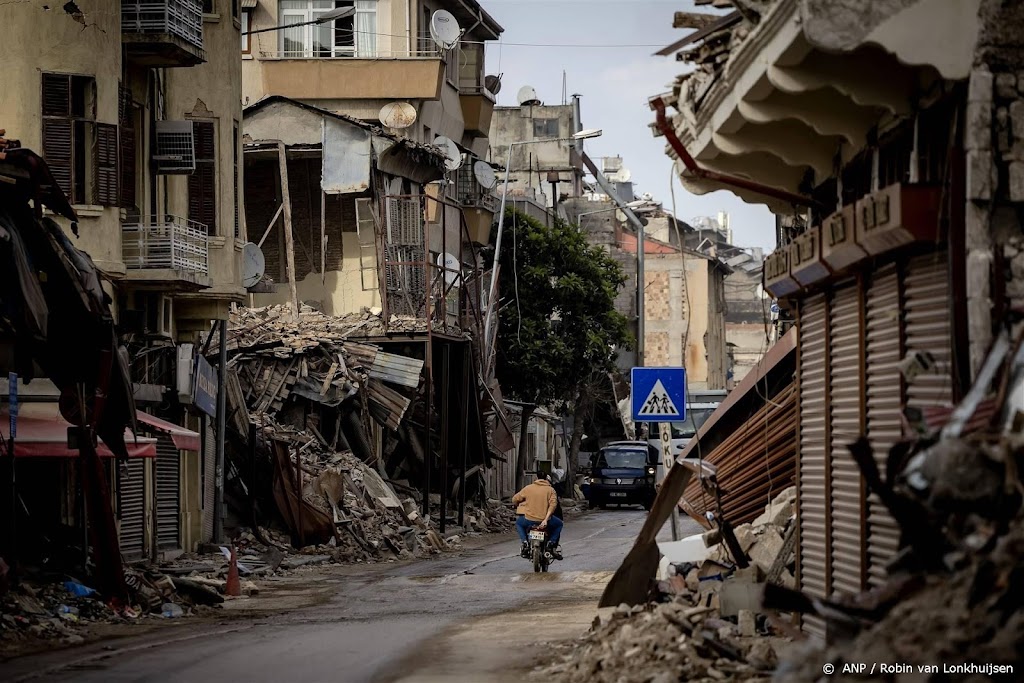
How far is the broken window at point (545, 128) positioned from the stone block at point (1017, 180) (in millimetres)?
74219

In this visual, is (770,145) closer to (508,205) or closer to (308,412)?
(308,412)

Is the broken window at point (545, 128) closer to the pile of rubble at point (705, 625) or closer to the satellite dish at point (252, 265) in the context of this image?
the satellite dish at point (252, 265)

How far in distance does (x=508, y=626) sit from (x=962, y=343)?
9.38m

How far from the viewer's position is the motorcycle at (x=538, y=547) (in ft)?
82.7

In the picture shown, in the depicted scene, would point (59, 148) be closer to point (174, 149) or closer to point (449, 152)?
point (174, 149)

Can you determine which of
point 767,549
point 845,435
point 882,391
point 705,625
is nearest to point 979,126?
point 882,391

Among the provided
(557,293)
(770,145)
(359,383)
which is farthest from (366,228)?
(770,145)

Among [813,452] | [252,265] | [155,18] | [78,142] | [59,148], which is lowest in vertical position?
[813,452]

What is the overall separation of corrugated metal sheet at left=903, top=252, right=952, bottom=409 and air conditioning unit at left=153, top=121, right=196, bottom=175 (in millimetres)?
20887

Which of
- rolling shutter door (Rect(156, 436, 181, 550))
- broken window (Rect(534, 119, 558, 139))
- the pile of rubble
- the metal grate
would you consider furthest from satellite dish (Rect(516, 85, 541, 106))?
the pile of rubble

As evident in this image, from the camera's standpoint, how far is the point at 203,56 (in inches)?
1120

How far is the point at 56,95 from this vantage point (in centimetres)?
2528

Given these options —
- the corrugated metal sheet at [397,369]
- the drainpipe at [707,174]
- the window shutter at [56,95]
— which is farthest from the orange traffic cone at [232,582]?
the corrugated metal sheet at [397,369]

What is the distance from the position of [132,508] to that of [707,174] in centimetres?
1801
